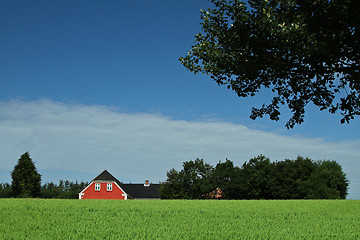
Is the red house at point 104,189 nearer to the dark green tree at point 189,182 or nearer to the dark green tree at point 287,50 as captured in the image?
the dark green tree at point 189,182

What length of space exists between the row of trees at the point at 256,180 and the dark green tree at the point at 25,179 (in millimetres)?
24286

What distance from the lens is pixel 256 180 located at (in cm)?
6122

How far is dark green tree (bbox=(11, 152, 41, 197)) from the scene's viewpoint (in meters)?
47.9

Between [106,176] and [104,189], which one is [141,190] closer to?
[106,176]

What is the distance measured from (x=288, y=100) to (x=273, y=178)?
4923 cm

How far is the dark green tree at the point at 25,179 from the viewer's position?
47.9 m

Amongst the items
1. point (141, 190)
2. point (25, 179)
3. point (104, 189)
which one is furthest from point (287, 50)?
point (141, 190)

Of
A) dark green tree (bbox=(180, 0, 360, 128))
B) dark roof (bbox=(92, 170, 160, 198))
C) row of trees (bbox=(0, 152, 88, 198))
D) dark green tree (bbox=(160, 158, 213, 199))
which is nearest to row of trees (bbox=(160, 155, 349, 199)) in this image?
dark green tree (bbox=(160, 158, 213, 199))

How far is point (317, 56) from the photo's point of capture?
1309 cm

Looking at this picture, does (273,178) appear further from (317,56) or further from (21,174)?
(317,56)

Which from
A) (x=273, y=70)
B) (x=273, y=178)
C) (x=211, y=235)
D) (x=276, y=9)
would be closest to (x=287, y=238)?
(x=211, y=235)

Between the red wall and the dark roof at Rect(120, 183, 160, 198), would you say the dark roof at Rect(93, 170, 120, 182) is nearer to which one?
the red wall

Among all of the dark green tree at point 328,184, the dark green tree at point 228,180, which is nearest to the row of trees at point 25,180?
the dark green tree at point 228,180

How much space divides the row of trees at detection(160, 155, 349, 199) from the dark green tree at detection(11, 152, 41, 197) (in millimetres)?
24286
